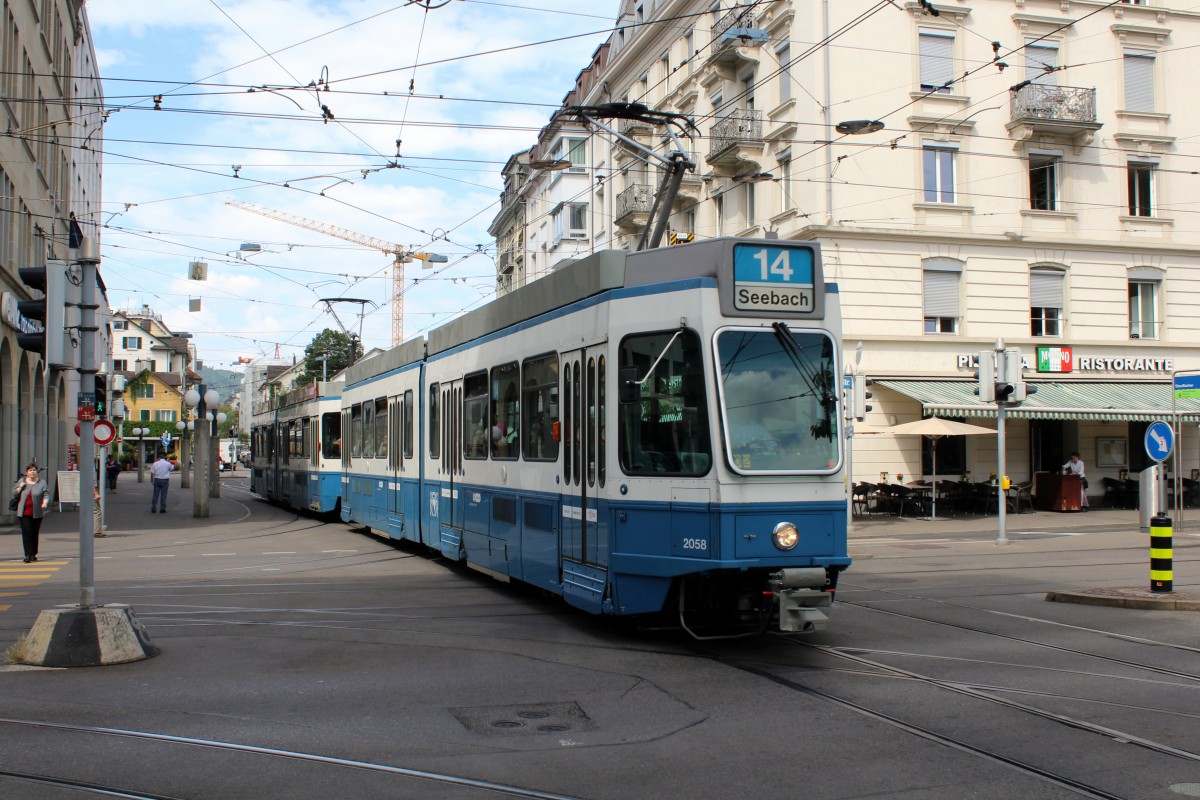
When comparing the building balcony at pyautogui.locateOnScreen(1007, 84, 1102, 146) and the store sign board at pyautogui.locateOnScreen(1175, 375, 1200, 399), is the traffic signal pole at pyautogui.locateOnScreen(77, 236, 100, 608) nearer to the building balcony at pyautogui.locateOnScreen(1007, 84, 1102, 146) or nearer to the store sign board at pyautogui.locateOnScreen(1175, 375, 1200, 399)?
the store sign board at pyautogui.locateOnScreen(1175, 375, 1200, 399)

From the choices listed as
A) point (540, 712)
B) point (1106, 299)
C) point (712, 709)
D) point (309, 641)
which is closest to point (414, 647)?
point (309, 641)

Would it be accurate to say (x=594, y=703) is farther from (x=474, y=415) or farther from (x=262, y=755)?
(x=474, y=415)

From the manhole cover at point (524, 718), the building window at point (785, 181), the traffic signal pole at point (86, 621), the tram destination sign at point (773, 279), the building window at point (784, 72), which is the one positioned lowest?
the manhole cover at point (524, 718)

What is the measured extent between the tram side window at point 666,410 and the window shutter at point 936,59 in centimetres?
2248

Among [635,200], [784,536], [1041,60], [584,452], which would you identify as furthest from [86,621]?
[635,200]

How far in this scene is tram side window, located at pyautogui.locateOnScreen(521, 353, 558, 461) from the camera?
35.6 ft

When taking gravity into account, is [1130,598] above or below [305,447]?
below

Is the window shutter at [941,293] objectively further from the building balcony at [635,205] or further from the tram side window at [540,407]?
the tram side window at [540,407]

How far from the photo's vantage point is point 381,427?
1989cm

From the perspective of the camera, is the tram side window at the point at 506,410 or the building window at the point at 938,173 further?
the building window at the point at 938,173

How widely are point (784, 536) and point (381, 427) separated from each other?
40.0ft

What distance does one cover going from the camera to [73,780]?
583cm

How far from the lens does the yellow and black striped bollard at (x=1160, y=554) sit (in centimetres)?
1205

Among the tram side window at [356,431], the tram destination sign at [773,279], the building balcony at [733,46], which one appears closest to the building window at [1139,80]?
the building balcony at [733,46]
